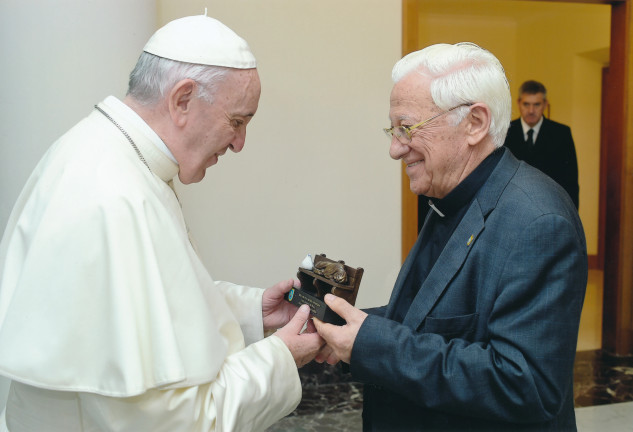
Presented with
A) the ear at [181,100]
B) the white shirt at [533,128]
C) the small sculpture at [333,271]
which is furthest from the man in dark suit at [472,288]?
the white shirt at [533,128]

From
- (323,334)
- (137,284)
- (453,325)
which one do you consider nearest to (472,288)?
(453,325)

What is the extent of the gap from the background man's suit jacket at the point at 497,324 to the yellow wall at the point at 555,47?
7.59m

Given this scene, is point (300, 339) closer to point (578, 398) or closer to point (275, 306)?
point (275, 306)

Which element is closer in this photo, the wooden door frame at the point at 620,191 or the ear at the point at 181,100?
the ear at the point at 181,100

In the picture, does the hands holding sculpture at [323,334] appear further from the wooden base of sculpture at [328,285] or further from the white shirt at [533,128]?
the white shirt at [533,128]

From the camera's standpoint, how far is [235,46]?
183 centimetres

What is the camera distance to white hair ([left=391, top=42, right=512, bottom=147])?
1.84 metres

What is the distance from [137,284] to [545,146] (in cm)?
548

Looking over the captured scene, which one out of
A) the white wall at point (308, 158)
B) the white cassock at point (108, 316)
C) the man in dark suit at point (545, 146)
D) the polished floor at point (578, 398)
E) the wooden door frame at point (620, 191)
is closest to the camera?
the white cassock at point (108, 316)

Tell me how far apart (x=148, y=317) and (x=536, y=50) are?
31.2 ft

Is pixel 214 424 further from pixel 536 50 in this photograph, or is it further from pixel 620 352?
pixel 536 50

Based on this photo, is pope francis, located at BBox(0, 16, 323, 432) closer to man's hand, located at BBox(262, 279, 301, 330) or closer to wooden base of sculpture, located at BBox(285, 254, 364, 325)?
wooden base of sculpture, located at BBox(285, 254, 364, 325)

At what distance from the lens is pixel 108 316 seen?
1549mm

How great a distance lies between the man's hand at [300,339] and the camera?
1898 millimetres
